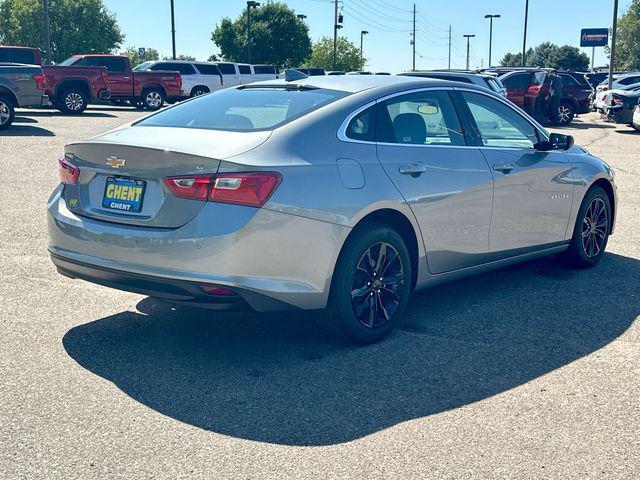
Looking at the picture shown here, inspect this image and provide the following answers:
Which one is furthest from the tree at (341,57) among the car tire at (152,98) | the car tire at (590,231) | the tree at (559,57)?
the car tire at (590,231)

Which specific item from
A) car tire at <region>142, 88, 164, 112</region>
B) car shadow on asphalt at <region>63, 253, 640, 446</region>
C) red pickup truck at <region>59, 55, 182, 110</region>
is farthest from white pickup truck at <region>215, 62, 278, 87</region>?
car shadow on asphalt at <region>63, 253, 640, 446</region>

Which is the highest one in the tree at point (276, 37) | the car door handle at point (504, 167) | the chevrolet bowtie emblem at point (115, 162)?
the tree at point (276, 37)

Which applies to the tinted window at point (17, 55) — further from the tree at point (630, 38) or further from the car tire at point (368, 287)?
the tree at point (630, 38)

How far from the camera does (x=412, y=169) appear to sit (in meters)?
5.43

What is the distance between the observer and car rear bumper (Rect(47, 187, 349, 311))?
4520 mm

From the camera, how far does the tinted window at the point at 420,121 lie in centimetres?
549

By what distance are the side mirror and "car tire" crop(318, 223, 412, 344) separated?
6.81 feet

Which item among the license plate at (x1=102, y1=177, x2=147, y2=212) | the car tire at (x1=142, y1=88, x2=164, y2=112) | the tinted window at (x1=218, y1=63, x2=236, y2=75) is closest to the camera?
the license plate at (x1=102, y1=177, x2=147, y2=212)

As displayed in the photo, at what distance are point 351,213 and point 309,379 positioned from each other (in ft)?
3.18

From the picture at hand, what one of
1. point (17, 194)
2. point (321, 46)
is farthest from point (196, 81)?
point (321, 46)

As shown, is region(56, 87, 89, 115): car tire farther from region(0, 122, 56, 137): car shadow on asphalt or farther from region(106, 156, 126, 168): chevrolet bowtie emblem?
region(106, 156, 126, 168): chevrolet bowtie emblem

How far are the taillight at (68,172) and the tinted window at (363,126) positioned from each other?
1.62 meters

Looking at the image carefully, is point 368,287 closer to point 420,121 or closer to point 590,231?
point 420,121

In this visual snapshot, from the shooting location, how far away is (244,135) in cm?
487
